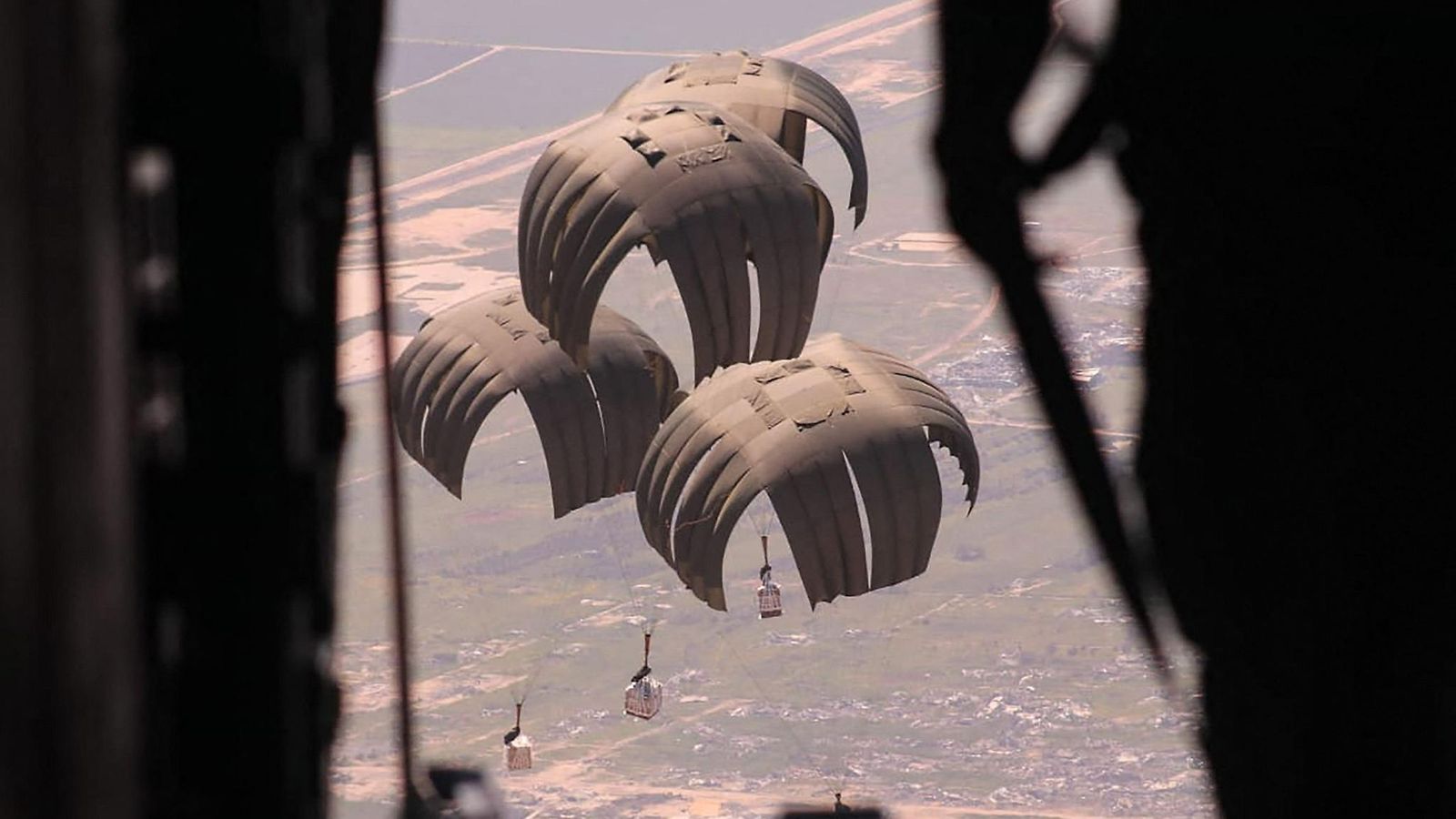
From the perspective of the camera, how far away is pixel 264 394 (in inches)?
131

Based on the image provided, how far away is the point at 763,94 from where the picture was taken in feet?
142

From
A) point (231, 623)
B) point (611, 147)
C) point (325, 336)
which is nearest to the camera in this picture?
point (231, 623)

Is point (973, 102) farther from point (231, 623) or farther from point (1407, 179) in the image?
point (231, 623)

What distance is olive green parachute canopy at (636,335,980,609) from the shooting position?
3769 centimetres

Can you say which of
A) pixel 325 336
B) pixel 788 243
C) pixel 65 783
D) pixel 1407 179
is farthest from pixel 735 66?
pixel 65 783

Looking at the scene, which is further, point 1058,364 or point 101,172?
point 1058,364

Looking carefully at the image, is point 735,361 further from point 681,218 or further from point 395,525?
point 395,525

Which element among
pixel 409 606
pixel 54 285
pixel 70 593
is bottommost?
pixel 409 606

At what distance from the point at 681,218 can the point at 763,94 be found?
6.47 m

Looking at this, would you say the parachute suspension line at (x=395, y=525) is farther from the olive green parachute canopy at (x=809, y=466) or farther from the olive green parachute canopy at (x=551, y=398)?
the olive green parachute canopy at (x=551, y=398)

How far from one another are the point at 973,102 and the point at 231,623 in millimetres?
4476

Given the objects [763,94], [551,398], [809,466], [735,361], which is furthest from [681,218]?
[551,398]

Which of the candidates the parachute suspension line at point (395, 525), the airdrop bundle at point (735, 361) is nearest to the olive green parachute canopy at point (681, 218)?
the airdrop bundle at point (735, 361)

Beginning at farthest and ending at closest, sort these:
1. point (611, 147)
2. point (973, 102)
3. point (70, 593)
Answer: point (611, 147)
point (973, 102)
point (70, 593)
